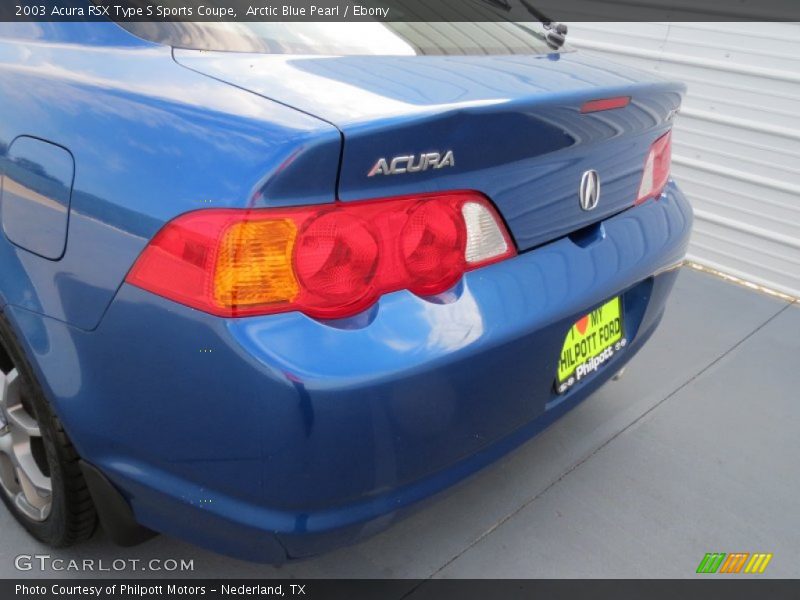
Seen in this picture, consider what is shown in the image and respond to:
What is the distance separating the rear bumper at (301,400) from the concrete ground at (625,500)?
293 millimetres

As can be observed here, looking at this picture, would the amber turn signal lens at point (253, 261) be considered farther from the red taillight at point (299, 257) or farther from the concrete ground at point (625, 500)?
the concrete ground at point (625, 500)

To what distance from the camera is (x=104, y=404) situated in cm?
146

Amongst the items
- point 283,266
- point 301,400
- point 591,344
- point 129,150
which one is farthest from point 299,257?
point 591,344

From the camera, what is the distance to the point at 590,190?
1.75m

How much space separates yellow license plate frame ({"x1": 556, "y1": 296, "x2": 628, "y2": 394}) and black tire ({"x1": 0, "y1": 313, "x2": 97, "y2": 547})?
1.15 meters

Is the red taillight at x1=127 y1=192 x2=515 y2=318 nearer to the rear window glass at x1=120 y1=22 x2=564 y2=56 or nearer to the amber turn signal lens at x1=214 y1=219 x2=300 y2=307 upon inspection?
the amber turn signal lens at x1=214 y1=219 x2=300 y2=307

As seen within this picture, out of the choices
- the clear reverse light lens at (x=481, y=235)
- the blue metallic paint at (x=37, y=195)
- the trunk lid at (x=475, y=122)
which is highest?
the trunk lid at (x=475, y=122)

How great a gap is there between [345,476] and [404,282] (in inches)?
14.8

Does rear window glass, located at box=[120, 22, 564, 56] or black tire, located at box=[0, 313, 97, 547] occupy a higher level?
rear window glass, located at box=[120, 22, 564, 56]

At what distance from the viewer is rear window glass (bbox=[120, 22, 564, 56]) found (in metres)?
1.59

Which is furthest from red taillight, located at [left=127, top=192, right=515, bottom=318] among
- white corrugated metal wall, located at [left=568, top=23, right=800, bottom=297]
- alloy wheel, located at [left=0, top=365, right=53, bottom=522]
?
white corrugated metal wall, located at [left=568, top=23, right=800, bottom=297]

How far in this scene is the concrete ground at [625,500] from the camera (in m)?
1.99

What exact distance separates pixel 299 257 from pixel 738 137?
3.70 m

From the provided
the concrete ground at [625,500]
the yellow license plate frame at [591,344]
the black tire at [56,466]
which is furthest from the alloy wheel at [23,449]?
the yellow license plate frame at [591,344]
